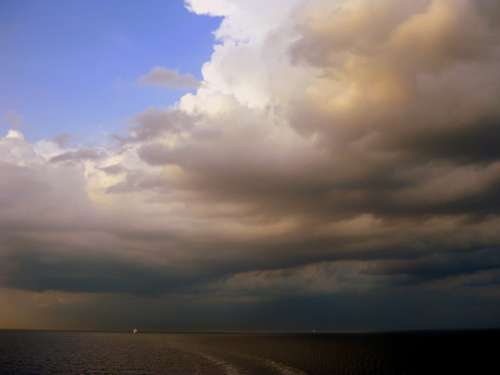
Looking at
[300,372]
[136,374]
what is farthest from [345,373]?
[136,374]

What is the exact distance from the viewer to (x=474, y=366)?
83062 mm

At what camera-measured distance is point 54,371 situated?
89000 mm

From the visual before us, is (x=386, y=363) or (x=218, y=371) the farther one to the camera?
(x=386, y=363)

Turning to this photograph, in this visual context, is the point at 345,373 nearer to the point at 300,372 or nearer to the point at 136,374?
the point at 300,372

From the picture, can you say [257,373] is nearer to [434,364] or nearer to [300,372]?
[300,372]

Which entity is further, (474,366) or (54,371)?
(54,371)

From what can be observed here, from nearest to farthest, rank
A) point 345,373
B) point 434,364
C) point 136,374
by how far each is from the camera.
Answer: point 345,373 < point 136,374 < point 434,364

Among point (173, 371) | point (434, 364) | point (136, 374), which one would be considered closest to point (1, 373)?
point (136, 374)

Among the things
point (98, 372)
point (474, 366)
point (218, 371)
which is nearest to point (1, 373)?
point (98, 372)

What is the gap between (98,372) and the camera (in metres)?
86.8

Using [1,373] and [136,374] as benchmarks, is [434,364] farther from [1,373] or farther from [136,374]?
[1,373]

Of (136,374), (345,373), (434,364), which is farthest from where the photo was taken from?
(434,364)

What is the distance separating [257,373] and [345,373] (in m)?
14.8

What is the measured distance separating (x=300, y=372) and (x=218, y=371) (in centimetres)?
1467
